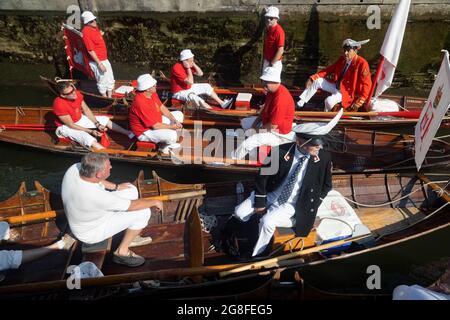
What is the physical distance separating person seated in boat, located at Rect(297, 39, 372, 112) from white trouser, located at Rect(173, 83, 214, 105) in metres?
2.33

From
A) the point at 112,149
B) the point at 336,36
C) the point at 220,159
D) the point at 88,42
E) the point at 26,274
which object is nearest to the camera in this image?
the point at 26,274

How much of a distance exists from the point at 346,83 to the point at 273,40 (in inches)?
88.5

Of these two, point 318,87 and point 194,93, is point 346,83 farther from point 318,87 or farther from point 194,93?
point 194,93

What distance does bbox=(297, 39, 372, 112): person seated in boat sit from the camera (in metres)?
8.23

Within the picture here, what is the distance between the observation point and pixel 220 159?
7.37 meters

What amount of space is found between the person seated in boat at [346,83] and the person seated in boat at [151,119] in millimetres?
3410

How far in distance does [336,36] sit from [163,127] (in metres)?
6.32

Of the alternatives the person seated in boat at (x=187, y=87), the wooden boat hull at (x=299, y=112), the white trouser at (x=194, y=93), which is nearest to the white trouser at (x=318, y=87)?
the wooden boat hull at (x=299, y=112)

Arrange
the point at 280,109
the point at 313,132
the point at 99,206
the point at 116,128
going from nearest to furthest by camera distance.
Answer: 1. the point at 99,206
2. the point at 313,132
3. the point at 280,109
4. the point at 116,128

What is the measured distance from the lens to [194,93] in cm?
892

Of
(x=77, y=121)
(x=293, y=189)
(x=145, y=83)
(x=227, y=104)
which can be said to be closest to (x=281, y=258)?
(x=293, y=189)

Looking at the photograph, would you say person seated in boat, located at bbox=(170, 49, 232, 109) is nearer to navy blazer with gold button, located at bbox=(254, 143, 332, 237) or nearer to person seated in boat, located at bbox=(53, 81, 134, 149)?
person seated in boat, located at bbox=(53, 81, 134, 149)
